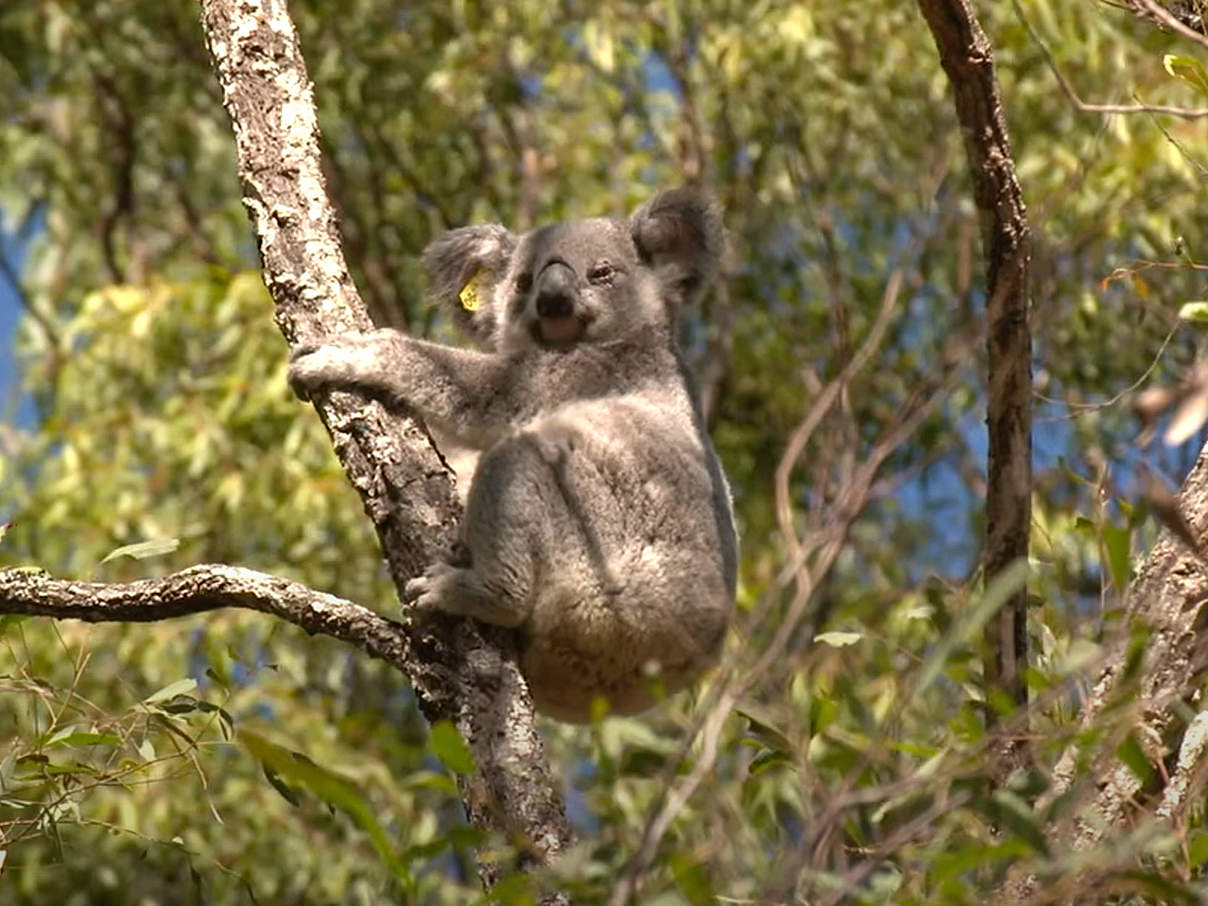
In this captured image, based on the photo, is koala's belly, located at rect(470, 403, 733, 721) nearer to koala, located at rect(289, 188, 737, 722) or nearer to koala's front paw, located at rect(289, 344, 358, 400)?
koala, located at rect(289, 188, 737, 722)

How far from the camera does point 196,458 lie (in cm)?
635

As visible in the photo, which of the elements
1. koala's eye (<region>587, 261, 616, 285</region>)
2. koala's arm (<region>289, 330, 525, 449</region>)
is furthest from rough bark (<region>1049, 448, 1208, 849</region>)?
koala's eye (<region>587, 261, 616, 285</region>)

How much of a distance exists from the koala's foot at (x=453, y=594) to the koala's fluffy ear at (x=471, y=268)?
4.75 feet

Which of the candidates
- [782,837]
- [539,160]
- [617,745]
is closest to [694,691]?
[782,837]

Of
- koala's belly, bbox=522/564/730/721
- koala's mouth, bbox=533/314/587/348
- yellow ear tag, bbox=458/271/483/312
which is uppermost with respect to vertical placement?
yellow ear tag, bbox=458/271/483/312

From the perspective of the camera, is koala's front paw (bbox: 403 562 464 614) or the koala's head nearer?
koala's front paw (bbox: 403 562 464 614)

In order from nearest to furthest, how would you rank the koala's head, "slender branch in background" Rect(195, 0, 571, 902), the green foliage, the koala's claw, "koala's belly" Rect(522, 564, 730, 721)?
"slender branch in background" Rect(195, 0, 571, 902) < the koala's claw < "koala's belly" Rect(522, 564, 730, 721) < the koala's head < the green foliage

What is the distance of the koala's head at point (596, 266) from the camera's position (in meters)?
4.20

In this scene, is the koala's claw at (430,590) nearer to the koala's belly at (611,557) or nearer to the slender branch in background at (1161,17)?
the koala's belly at (611,557)

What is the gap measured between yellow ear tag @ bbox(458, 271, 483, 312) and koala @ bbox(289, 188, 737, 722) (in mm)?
67

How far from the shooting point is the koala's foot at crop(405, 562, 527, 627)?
112 inches

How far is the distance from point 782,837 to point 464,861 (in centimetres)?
478

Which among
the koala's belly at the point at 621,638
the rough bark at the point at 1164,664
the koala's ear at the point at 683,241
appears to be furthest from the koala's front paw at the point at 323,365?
the koala's ear at the point at 683,241

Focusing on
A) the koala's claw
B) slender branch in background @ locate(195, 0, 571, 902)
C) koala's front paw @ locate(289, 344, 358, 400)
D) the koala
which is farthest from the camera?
the koala
